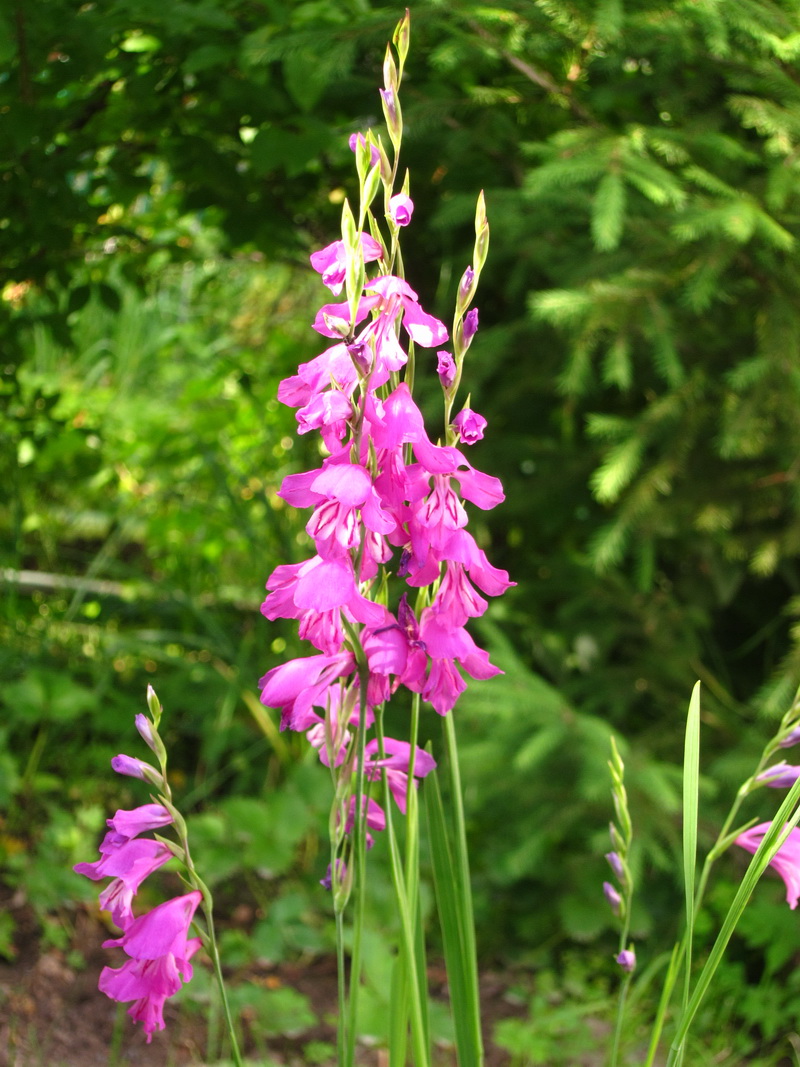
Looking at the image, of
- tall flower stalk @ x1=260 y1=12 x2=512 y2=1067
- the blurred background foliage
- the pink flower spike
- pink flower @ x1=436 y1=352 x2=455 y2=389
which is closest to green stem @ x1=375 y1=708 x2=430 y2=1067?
tall flower stalk @ x1=260 y1=12 x2=512 y2=1067

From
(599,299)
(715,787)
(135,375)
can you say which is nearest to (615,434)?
(599,299)

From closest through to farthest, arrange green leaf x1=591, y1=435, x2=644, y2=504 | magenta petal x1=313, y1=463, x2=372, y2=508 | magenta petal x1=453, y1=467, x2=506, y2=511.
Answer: magenta petal x1=313, y1=463, x2=372, y2=508 < magenta petal x1=453, y1=467, x2=506, y2=511 < green leaf x1=591, y1=435, x2=644, y2=504

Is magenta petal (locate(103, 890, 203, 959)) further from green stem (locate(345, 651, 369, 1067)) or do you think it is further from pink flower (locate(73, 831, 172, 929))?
green stem (locate(345, 651, 369, 1067))

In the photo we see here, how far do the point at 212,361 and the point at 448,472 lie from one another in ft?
8.54

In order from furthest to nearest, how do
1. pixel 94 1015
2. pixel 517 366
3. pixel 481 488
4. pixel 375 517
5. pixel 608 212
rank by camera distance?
1. pixel 517 366
2. pixel 94 1015
3. pixel 608 212
4. pixel 481 488
5. pixel 375 517

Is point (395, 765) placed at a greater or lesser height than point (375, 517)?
lesser

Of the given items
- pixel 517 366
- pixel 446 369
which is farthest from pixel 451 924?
pixel 517 366

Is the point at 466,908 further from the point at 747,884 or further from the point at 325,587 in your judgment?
the point at 325,587

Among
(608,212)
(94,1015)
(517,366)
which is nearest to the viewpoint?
(608,212)

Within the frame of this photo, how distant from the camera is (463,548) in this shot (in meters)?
0.74

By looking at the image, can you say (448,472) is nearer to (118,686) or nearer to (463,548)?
(463,548)

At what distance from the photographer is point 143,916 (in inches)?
30.0

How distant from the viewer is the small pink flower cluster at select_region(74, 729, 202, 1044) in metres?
0.75

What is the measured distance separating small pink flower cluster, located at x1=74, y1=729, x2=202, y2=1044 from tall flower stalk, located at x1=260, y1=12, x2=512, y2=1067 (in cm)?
12
